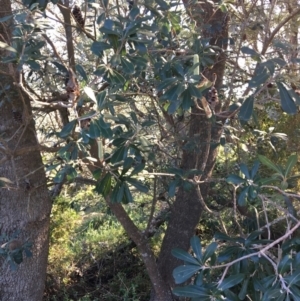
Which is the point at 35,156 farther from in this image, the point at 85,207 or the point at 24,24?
the point at 85,207

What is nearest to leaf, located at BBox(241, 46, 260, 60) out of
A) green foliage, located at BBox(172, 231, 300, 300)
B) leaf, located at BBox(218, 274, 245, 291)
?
green foliage, located at BBox(172, 231, 300, 300)

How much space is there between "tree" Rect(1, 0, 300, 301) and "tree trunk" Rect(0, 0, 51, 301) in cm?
23

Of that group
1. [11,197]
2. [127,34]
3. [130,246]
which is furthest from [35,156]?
[130,246]

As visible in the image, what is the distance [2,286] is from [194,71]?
2.05m

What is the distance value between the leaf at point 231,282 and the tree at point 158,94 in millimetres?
128

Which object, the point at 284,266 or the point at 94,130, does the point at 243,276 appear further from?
the point at 94,130

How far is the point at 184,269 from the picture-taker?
136cm

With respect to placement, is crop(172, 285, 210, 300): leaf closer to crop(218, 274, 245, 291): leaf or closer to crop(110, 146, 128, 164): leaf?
crop(218, 274, 245, 291): leaf

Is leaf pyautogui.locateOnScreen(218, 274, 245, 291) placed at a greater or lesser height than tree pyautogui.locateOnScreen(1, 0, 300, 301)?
lesser

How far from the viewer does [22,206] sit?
2.62 m

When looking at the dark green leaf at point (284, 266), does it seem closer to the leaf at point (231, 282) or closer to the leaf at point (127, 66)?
the leaf at point (231, 282)

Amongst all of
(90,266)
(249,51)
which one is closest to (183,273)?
(249,51)

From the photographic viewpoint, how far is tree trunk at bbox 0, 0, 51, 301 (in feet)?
8.32

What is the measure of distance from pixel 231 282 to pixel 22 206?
168cm
